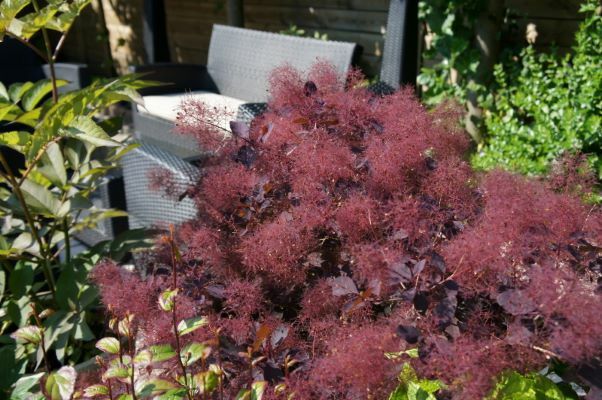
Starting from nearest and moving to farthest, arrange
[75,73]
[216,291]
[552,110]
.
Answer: [216,291] → [552,110] → [75,73]

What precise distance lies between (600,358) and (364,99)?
0.64 m

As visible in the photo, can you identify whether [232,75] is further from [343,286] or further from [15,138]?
[343,286]

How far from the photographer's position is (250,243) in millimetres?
999

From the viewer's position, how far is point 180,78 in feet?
16.4

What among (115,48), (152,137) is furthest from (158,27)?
(115,48)

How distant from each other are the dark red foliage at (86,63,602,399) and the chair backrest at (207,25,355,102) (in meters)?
2.44

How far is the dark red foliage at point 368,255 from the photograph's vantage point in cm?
78

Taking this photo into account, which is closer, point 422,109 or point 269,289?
point 269,289

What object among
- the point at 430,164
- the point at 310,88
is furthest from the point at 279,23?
the point at 430,164

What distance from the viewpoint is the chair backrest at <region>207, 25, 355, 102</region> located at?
3.72 metres

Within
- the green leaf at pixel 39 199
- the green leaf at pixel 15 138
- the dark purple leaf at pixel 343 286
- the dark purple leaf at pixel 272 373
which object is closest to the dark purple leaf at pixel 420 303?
the dark purple leaf at pixel 343 286

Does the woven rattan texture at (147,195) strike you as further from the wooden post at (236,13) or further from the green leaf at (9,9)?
the wooden post at (236,13)

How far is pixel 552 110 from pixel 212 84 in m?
2.77

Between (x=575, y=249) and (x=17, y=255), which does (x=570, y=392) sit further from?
(x=17, y=255)
